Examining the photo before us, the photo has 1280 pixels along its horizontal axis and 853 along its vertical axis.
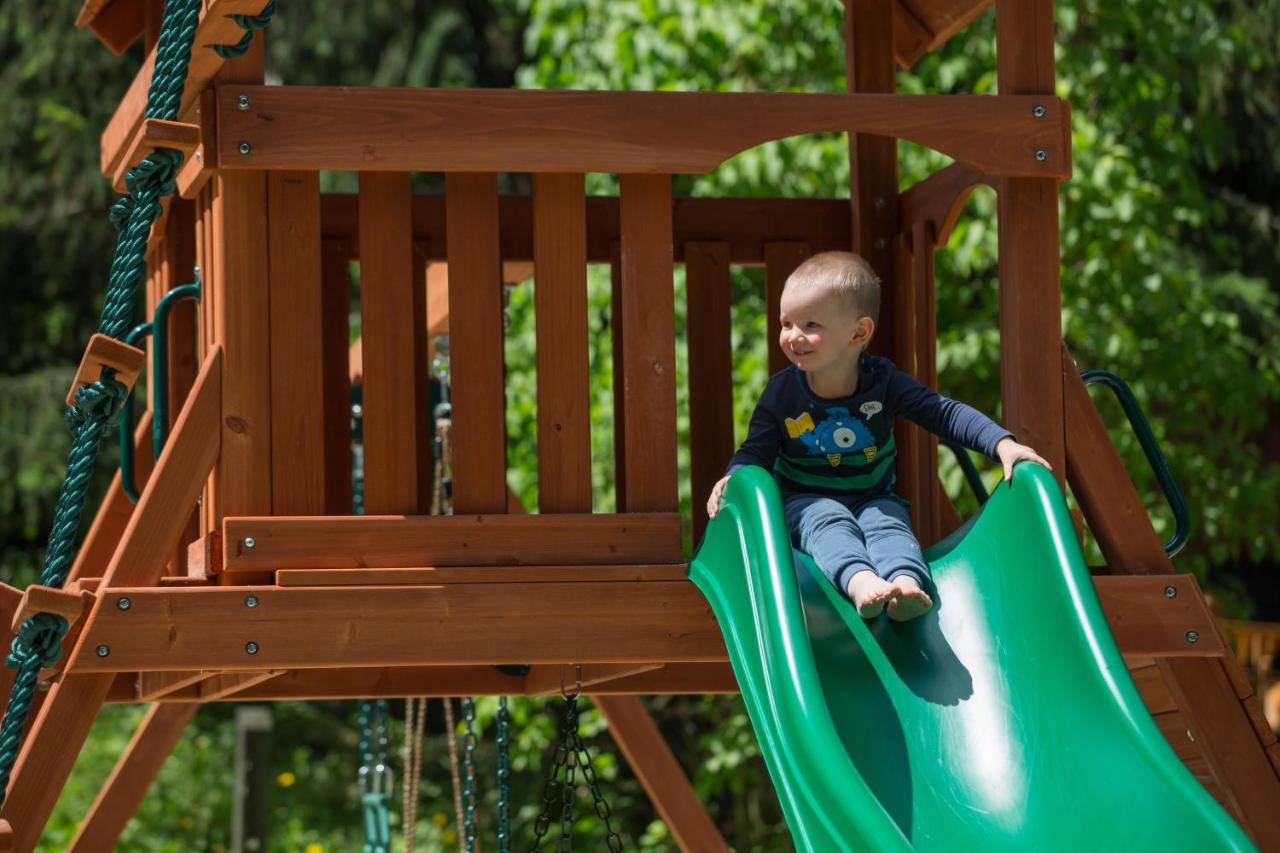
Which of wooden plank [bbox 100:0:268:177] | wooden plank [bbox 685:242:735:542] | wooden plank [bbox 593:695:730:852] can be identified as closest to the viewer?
wooden plank [bbox 100:0:268:177]

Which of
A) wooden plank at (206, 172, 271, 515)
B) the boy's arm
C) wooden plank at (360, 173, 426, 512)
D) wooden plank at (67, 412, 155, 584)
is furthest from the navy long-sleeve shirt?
wooden plank at (67, 412, 155, 584)

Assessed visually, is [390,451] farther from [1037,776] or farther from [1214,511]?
[1214,511]

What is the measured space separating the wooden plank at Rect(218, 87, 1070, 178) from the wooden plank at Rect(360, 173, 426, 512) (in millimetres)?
108

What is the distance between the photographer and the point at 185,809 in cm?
1080

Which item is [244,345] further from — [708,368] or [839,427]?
[708,368]

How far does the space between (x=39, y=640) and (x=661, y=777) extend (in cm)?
303

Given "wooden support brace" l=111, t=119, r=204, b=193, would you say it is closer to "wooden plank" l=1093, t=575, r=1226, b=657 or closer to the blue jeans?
the blue jeans

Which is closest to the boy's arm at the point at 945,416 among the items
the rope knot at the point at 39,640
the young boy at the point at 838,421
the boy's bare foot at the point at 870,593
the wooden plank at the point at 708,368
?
the young boy at the point at 838,421

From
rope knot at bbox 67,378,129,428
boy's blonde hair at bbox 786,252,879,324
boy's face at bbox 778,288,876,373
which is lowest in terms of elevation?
rope knot at bbox 67,378,129,428

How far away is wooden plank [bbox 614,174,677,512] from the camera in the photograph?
4238 mm

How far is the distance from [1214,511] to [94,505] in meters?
7.27

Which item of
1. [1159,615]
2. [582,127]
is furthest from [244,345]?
[1159,615]

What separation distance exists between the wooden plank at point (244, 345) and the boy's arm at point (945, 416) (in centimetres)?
143

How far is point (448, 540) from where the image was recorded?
4.13 m
